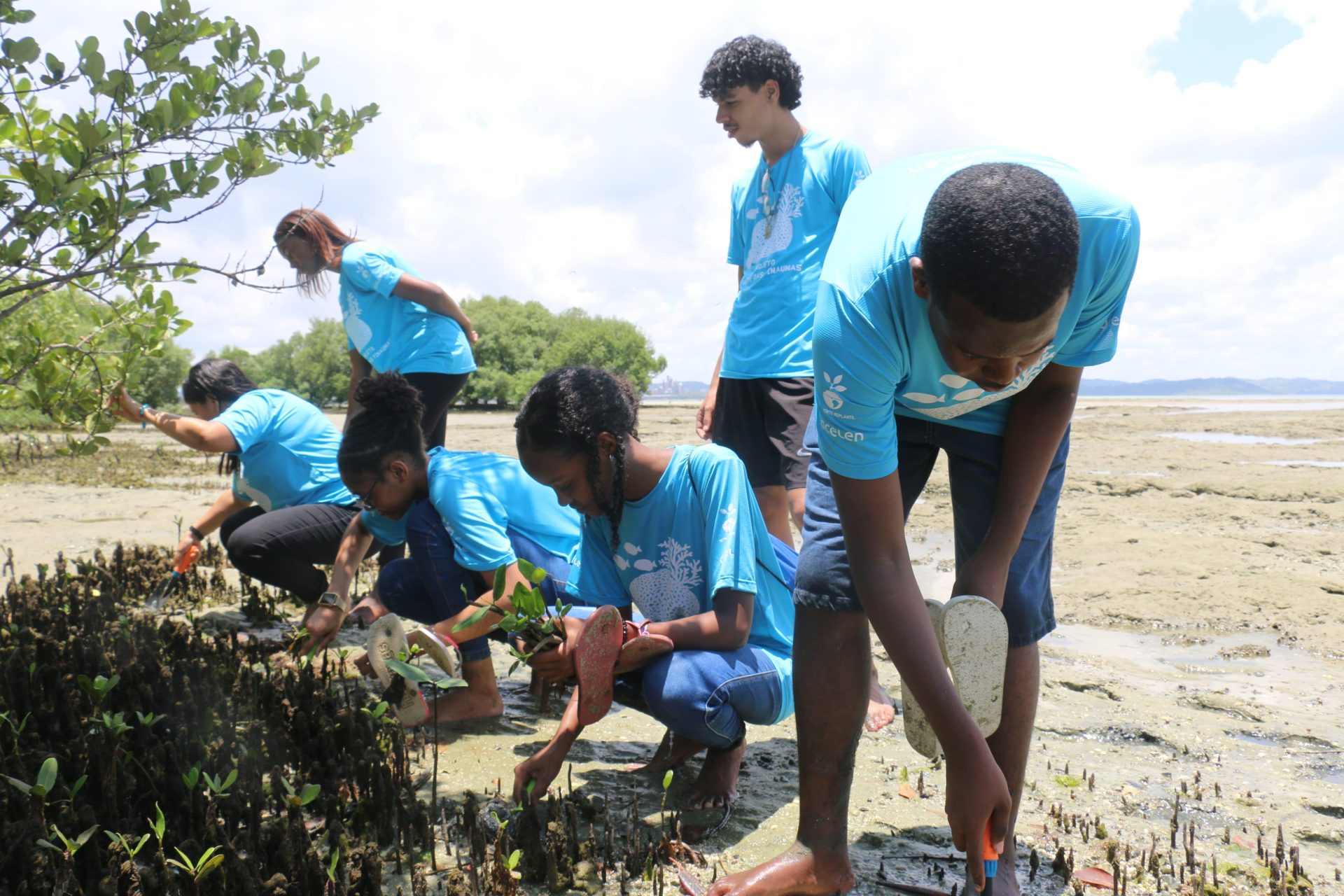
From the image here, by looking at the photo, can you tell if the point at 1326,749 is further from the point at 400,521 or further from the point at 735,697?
the point at 400,521

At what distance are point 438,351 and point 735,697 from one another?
9.60 ft

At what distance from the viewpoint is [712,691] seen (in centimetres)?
253

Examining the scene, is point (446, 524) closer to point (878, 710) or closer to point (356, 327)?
point (878, 710)

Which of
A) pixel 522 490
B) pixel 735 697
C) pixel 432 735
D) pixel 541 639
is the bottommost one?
pixel 432 735

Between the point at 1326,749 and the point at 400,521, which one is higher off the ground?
the point at 400,521

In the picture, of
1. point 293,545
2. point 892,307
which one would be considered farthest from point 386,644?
point 892,307

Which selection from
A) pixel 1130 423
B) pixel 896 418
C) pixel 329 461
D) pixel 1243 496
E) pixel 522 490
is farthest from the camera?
pixel 1130 423

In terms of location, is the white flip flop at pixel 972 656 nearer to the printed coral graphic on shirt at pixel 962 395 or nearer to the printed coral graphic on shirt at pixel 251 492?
the printed coral graphic on shirt at pixel 962 395

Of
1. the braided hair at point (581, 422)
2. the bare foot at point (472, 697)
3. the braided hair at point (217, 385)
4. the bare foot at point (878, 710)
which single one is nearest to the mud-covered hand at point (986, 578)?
the braided hair at point (581, 422)

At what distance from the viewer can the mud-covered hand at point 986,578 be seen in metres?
2.04

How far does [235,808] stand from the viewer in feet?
8.18

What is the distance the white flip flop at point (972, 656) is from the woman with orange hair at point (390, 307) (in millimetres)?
3460

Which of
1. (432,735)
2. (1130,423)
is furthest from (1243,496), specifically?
(1130,423)

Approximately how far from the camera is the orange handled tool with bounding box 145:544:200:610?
16.2 feet
